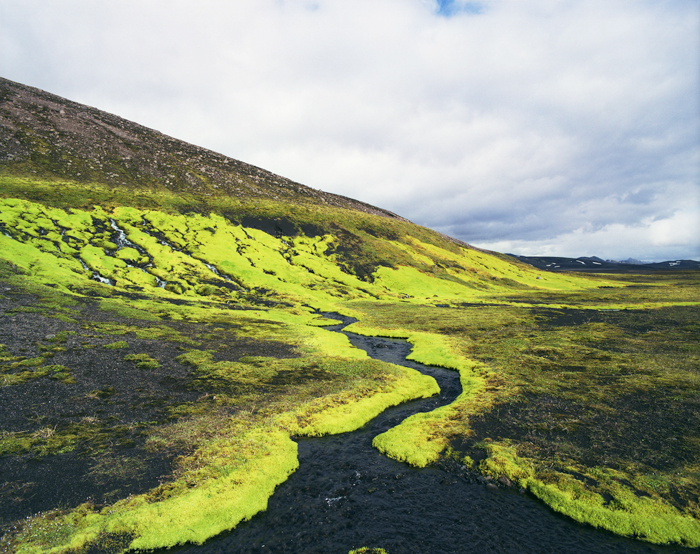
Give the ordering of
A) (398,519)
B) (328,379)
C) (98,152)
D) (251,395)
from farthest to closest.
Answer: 1. (98,152)
2. (328,379)
3. (251,395)
4. (398,519)

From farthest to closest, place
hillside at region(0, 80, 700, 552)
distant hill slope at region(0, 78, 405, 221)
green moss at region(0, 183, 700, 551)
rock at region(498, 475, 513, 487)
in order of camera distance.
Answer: distant hill slope at region(0, 78, 405, 221)
rock at region(498, 475, 513, 487)
green moss at region(0, 183, 700, 551)
hillside at region(0, 80, 700, 552)

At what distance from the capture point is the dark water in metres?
15.4

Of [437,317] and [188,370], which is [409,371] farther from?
[437,317]

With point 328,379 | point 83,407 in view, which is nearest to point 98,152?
point 83,407

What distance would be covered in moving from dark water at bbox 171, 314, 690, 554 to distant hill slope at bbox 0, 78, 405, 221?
521 ft

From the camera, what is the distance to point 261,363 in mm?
39594

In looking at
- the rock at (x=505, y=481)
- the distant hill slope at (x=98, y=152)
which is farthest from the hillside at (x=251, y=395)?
the distant hill slope at (x=98, y=152)

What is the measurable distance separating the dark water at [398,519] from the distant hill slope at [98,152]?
159m

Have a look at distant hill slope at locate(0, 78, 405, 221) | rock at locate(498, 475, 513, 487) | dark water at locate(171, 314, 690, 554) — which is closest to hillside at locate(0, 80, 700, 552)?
rock at locate(498, 475, 513, 487)

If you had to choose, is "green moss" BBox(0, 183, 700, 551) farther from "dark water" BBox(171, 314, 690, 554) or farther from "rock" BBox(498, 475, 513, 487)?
"dark water" BBox(171, 314, 690, 554)

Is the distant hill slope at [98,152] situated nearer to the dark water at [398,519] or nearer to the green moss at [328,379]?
the green moss at [328,379]

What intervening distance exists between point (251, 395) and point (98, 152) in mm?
175978

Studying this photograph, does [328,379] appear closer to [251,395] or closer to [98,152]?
[251,395]

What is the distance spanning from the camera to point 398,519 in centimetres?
1700
